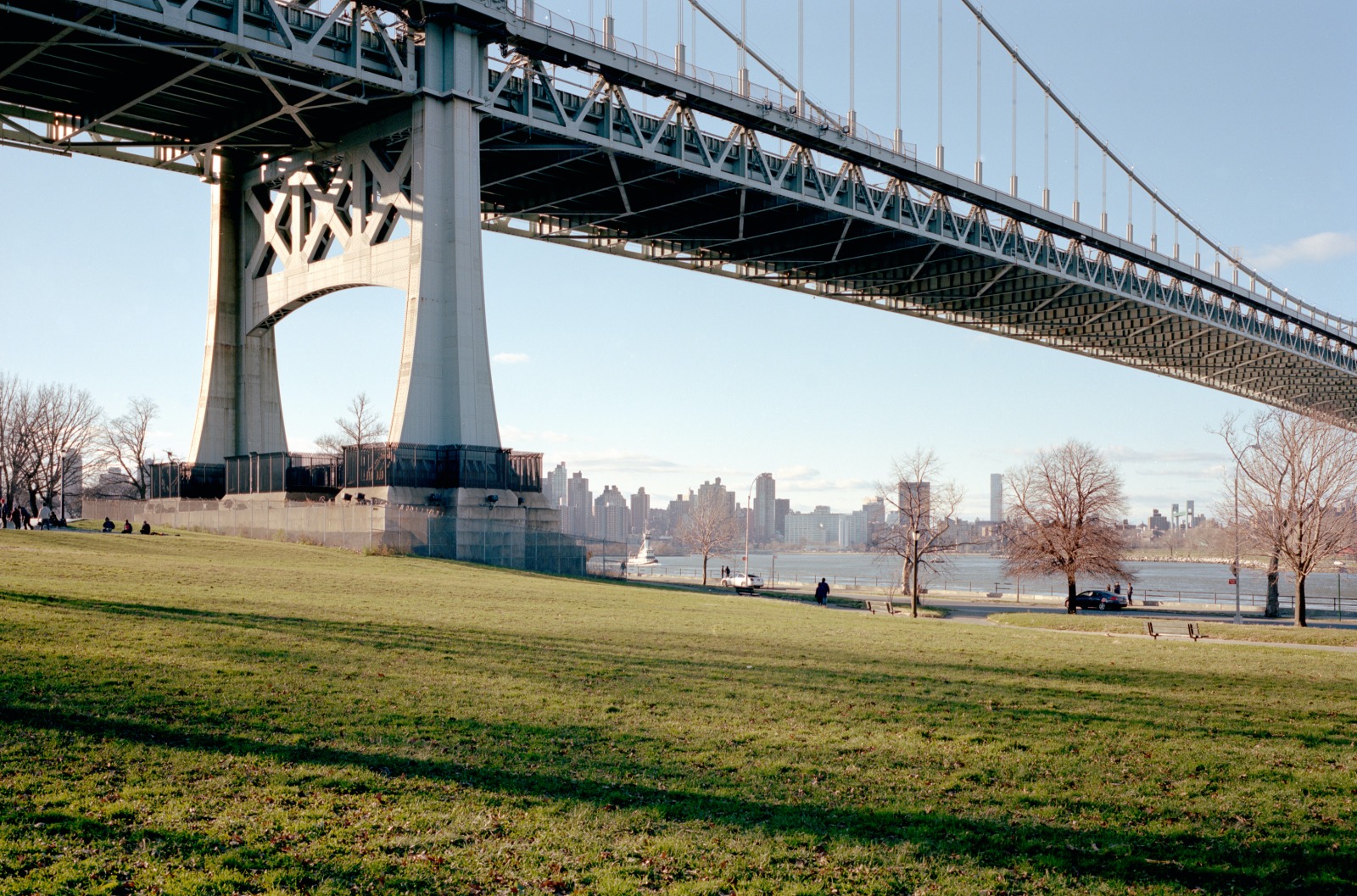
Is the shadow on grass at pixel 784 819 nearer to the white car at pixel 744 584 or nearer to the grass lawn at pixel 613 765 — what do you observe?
the grass lawn at pixel 613 765

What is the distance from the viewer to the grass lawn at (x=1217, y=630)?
2720cm

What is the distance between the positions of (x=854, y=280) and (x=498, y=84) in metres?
35.9

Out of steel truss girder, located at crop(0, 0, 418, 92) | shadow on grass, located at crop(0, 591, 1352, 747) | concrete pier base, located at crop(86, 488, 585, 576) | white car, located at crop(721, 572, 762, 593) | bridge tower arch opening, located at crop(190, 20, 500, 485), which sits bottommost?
white car, located at crop(721, 572, 762, 593)

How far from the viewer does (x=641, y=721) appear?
10.9 meters

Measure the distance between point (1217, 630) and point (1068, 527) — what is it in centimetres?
1909

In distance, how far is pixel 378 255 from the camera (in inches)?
1549

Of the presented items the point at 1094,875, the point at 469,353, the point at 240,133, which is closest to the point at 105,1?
the point at 240,133

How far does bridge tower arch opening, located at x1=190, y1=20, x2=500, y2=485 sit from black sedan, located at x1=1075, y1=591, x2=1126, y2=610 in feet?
107

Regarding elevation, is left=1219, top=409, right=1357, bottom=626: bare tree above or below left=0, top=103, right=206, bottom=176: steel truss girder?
below

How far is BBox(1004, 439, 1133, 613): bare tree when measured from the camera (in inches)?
1884

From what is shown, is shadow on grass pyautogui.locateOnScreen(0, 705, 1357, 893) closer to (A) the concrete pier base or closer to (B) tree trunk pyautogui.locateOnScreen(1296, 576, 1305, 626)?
(A) the concrete pier base

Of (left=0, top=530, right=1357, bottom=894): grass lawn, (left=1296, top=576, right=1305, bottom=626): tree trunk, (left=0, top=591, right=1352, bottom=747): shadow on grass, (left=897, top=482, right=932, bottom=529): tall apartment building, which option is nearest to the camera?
(left=0, top=530, right=1357, bottom=894): grass lawn

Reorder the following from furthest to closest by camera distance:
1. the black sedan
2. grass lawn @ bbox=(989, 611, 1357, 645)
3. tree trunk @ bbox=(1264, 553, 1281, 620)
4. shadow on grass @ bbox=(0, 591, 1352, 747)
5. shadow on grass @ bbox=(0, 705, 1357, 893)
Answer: the black sedan
tree trunk @ bbox=(1264, 553, 1281, 620)
grass lawn @ bbox=(989, 611, 1357, 645)
shadow on grass @ bbox=(0, 591, 1352, 747)
shadow on grass @ bbox=(0, 705, 1357, 893)

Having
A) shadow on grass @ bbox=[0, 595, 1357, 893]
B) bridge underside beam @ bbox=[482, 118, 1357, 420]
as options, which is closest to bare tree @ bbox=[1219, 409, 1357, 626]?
bridge underside beam @ bbox=[482, 118, 1357, 420]
